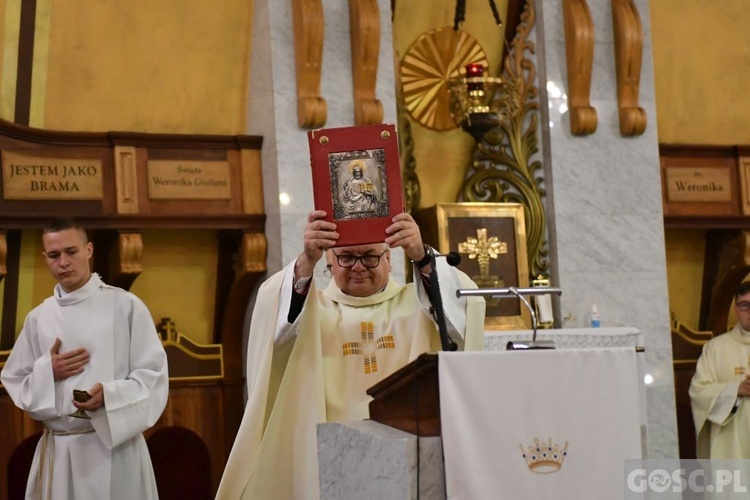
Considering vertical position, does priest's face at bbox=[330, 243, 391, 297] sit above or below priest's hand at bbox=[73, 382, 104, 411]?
above

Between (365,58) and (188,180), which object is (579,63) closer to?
(365,58)

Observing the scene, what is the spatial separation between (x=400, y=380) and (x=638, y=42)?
213 inches

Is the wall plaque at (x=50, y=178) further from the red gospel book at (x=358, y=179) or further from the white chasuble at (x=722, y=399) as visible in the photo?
the white chasuble at (x=722, y=399)

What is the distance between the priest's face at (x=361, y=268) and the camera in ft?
17.4

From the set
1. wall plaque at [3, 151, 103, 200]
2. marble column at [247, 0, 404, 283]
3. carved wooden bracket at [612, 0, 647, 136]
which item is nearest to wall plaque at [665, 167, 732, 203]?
carved wooden bracket at [612, 0, 647, 136]

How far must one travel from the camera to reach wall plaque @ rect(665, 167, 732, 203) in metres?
9.34

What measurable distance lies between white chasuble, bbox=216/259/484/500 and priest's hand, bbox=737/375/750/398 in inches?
150

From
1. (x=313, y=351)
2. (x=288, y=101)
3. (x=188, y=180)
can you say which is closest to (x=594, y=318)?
(x=288, y=101)

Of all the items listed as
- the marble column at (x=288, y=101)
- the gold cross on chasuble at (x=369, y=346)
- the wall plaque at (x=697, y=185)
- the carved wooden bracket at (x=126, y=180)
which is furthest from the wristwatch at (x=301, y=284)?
the wall plaque at (x=697, y=185)

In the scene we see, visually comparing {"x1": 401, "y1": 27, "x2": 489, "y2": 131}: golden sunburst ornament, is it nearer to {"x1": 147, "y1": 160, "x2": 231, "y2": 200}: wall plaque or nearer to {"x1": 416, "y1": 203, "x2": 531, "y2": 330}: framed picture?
{"x1": 416, "y1": 203, "x2": 531, "y2": 330}: framed picture

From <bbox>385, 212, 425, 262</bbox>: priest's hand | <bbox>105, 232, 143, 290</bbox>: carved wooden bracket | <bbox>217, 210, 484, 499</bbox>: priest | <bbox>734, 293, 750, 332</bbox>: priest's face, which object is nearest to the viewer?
<bbox>385, 212, 425, 262</bbox>: priest's hand

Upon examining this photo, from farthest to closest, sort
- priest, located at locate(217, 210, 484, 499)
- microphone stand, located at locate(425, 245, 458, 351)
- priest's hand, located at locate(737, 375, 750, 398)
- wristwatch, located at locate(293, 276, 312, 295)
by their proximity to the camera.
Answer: priest's hand, located at locate(737, 375, 750, 398) → priest, located at locate(217, 210, 484, 499) → wristwatch, located at locate(293, 276, 312, 295) → microphone stand, located at locate(425, 245, 458, 351)

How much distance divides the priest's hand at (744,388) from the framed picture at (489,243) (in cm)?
151

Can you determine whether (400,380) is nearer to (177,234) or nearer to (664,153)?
(177,234)
